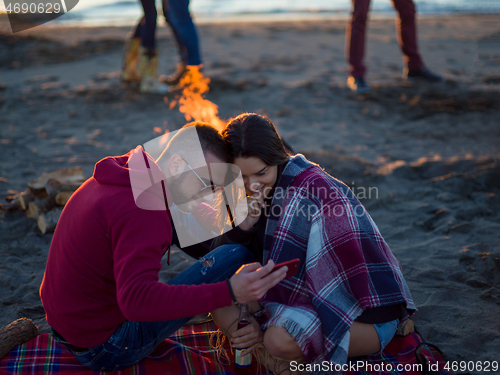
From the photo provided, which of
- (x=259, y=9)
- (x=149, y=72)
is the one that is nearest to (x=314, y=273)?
(x=149, y=72)

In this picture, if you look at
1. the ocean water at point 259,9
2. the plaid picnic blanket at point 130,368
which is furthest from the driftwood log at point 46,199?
the ocean water at point 259,9

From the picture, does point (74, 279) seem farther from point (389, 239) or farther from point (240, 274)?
point (389, 239)

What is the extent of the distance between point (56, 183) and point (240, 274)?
2.77 m

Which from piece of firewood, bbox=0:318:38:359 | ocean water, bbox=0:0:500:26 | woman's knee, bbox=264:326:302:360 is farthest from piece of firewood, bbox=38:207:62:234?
ocean water, bbox=0:0:500:26

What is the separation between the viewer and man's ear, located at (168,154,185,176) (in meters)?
1.91

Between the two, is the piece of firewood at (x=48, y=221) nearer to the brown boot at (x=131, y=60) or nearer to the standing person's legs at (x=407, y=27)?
the brown boot at (x=131, y=60)

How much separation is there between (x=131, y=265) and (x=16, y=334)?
1.27 meters

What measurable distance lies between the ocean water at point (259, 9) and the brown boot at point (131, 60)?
11.8 metres

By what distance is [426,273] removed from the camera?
2975 mm

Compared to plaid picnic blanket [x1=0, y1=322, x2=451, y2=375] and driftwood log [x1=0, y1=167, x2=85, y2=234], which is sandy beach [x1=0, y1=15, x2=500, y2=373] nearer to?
driftwood log [x1=0, y1=167, x2=85, y2=234]

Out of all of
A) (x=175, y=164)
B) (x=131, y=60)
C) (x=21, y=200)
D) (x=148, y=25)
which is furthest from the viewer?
(x=131, y=60)

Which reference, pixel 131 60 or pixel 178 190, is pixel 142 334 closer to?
pixel 178 190

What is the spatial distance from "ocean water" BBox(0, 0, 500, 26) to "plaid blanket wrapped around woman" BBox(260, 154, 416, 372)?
60.7 ft

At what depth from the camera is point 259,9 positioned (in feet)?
76.6
